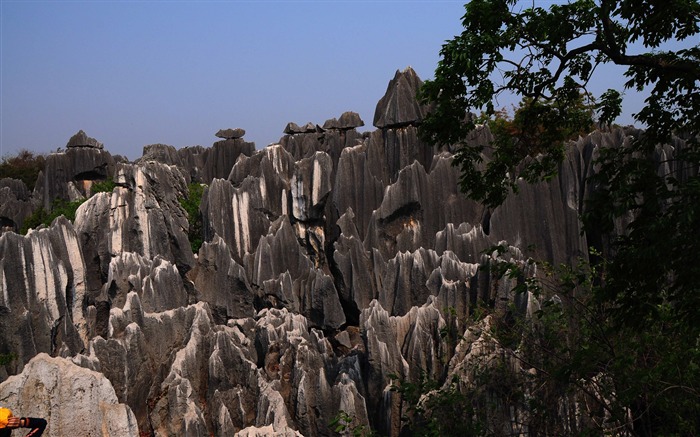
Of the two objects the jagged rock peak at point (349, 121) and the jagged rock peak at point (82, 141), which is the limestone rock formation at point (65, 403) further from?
the jagged rock peak at point (82, 141)

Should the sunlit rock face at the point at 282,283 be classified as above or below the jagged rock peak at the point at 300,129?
below

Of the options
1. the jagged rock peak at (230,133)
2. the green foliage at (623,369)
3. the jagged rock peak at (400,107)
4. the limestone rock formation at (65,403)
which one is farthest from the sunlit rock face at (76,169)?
the green foliage at (623,369)

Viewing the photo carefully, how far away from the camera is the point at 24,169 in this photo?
55.6m

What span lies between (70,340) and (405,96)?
14.8 m

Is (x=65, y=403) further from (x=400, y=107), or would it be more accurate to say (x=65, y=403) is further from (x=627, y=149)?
(x=400, y=107)

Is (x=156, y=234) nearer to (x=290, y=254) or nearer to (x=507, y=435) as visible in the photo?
(x=290, y=254)

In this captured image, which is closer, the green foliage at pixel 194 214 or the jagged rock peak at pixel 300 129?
the green foliage at pixel 194 214

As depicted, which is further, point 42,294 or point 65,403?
point 42,294

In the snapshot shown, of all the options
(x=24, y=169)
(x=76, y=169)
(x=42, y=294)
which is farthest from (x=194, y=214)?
(x=24, y=169)

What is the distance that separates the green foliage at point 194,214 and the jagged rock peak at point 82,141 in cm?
1288

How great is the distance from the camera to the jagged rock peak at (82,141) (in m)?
41.0

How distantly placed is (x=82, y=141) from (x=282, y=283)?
21.6 metres

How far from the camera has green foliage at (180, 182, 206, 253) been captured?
92.4ft

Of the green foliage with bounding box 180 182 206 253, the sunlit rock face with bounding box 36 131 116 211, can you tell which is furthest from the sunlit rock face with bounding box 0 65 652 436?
the sunlit rock face with bounding box 36 131 116 211
